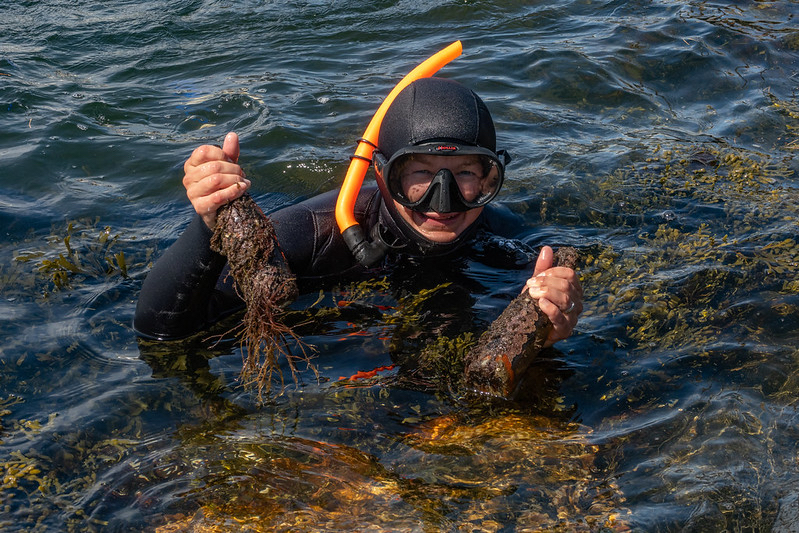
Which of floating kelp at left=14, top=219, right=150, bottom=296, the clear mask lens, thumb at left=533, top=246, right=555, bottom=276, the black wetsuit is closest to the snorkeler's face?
the clear mask lens

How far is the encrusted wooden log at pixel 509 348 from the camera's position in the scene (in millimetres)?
3129

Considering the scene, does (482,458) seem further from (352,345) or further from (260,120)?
(260,120)

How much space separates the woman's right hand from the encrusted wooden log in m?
1.22

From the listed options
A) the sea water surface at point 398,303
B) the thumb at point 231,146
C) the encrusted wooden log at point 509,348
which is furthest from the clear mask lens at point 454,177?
the thumb at point 231,146

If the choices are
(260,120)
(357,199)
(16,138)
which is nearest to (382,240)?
(357,199)

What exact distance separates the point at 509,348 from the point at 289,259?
1.29 m

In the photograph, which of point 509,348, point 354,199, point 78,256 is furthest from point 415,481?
point 78,256

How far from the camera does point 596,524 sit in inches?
99.1

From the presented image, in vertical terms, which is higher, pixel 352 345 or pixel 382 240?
pixel 382 240

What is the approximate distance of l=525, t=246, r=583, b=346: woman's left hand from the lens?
3.15 meters

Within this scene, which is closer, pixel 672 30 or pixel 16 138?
pixel 16 138

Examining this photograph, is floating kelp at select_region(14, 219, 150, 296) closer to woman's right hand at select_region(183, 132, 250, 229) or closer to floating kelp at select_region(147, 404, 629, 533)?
woman's right hand at select_region(183, 132, 250, 229)

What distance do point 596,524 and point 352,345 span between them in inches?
64.5

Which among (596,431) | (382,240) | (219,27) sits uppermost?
(219,27)
